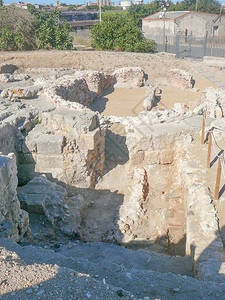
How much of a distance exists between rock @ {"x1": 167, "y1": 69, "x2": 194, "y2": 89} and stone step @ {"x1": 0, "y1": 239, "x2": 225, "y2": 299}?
13.7 meters

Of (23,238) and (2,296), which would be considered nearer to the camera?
(2,296)

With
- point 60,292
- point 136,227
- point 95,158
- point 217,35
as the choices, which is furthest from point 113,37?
point 60,292

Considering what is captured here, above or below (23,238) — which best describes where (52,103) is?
above

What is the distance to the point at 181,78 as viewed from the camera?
53.9 feet

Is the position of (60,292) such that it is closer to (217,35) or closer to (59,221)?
(59,221)

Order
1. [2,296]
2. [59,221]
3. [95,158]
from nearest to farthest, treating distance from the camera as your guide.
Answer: [2,296]
[59,221]
[95,158]

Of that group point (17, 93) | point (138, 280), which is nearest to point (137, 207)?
point (138, 280)

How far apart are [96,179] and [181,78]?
10.2 m

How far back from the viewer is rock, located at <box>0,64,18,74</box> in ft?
57.4

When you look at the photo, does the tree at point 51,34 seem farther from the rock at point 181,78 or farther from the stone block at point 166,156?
the stone block at point 166,156

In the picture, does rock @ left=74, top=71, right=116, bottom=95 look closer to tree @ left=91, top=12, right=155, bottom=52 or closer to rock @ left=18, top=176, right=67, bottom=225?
tree @ left=91, top=12, right=155, bottom=52

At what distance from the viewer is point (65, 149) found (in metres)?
7.57

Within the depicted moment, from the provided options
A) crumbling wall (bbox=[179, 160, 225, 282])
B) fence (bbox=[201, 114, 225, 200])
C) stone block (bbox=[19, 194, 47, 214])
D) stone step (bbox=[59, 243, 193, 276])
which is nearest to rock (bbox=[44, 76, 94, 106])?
stone block (bbox=[19, 194, 47, 214])

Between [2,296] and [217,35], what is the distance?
35289 mm
